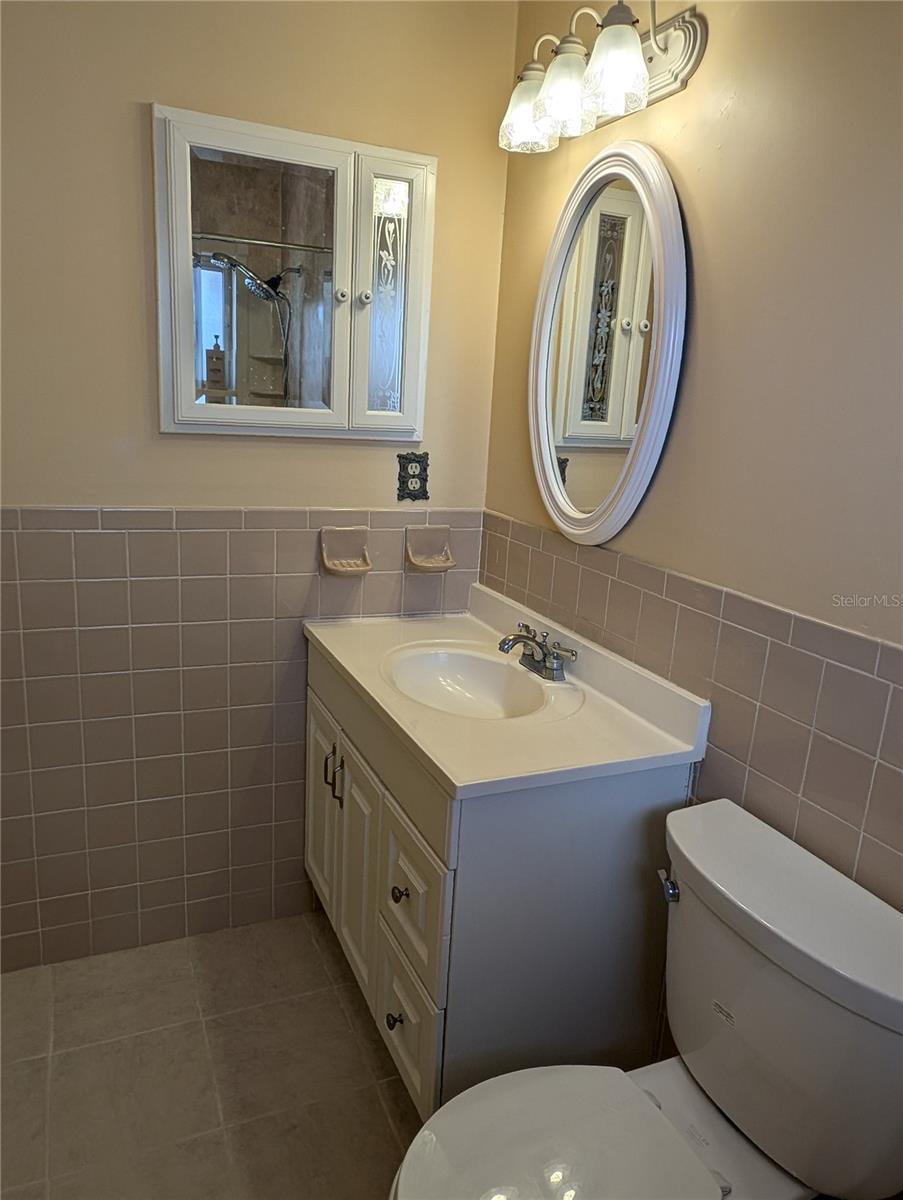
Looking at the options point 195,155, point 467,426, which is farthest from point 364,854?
point 195,155

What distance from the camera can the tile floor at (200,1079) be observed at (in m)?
1.50

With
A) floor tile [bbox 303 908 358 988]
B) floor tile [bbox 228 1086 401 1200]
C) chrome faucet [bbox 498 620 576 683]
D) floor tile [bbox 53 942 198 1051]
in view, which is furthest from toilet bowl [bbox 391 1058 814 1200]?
floor tile [bbox 53 942 198 1051]

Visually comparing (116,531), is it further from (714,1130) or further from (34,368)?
(714,1130)

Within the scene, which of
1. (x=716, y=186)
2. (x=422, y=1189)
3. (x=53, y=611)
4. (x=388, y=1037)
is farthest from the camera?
(x=53, y=611)

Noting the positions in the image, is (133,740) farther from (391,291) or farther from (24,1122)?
(391,291)

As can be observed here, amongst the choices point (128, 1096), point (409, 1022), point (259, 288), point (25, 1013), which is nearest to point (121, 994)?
point (25, 1013)

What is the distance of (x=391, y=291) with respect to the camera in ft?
6.31

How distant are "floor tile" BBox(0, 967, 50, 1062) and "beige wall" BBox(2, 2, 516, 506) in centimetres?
116

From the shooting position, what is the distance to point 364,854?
1683 mm

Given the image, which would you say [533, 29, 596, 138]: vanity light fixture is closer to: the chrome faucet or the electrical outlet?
the electrical outlet

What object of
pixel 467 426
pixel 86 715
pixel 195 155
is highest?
pixel 195 155

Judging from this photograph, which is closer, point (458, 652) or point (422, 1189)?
point (422, 1189)

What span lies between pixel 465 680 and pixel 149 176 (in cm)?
128

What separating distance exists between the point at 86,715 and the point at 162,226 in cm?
111
